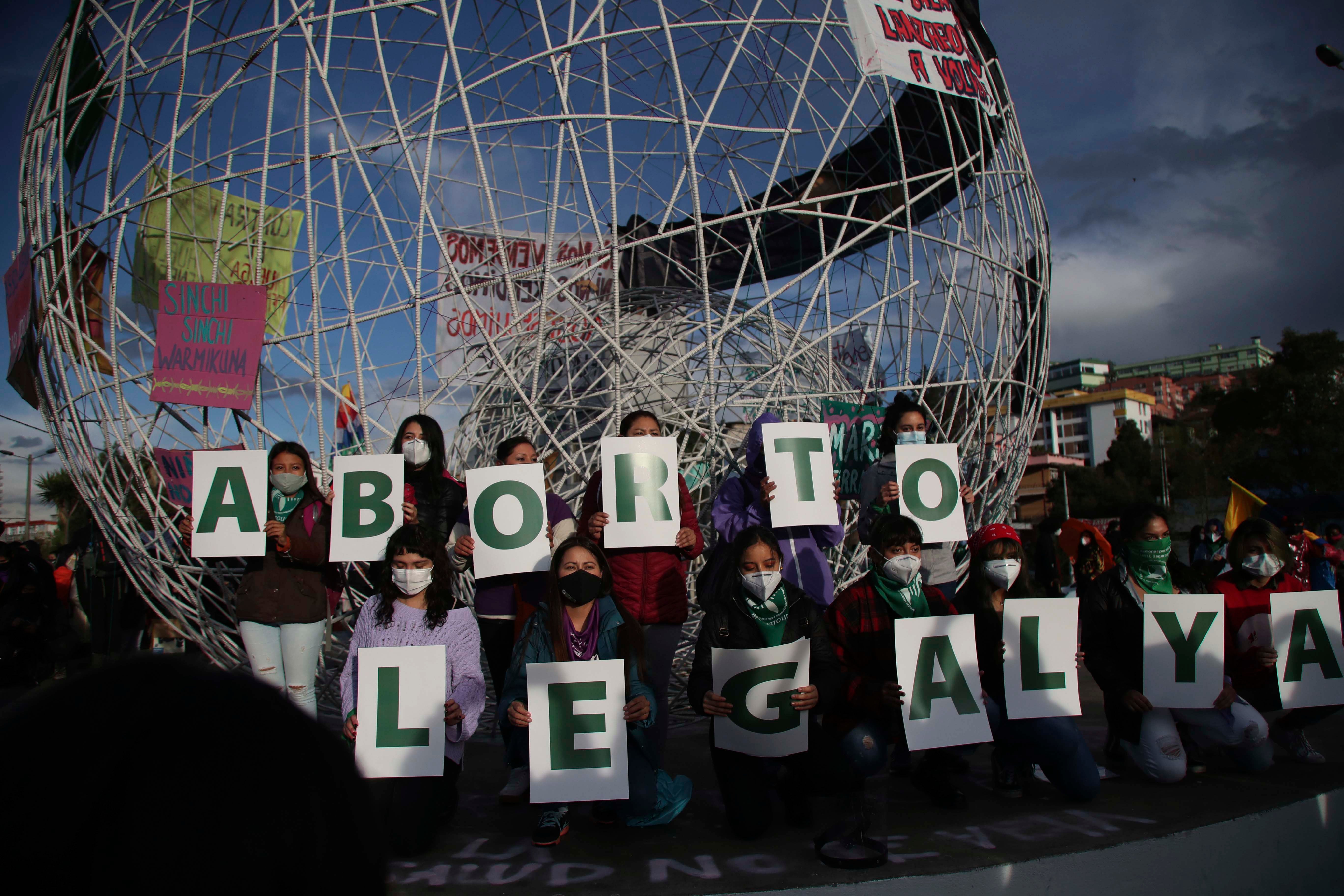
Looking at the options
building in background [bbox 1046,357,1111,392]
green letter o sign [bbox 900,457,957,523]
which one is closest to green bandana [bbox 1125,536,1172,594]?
green letter o sign [bbox 900,457,957,523]

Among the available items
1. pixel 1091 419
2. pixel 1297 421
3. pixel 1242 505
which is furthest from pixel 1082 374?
pixel 1242 505

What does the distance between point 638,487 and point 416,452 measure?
1.32 meters

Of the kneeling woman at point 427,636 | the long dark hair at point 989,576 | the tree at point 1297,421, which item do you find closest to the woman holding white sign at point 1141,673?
the long dark hair at point 989,576

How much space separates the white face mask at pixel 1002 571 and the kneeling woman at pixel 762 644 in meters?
1.07

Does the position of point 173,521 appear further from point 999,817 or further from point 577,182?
point 577,182

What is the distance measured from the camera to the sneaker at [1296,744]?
4.92m

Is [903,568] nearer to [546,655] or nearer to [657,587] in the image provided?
[657,587]

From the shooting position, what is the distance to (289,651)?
4645 mm

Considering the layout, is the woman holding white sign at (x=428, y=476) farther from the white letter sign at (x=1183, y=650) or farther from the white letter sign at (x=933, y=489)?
the white letter sign at (x=1183, y=650)

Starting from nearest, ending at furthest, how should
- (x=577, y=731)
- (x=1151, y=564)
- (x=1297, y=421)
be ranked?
(x=577, y=731)
(x=1151, y=564)
(x=1297, y=421)

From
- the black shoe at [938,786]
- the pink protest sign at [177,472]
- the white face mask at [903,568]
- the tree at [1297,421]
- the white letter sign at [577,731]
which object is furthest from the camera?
the tree at [1297,421]

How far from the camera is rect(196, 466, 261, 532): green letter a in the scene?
4746 mm

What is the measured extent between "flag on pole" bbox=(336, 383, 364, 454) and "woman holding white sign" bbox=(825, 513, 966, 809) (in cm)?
321

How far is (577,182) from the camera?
10.8m
